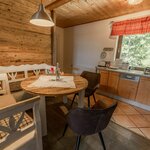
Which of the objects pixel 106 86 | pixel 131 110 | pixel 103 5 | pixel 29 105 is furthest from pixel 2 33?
pixel 131 110

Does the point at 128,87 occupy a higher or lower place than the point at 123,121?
higher

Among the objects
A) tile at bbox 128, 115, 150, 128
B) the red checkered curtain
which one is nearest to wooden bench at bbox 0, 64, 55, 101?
tile at bbox 128, 115, 150, 128

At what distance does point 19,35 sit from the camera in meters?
2.39

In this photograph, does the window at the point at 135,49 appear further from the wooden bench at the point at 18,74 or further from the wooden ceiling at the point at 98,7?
the wooden bench at the point at 18,74

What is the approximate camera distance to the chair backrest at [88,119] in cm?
95

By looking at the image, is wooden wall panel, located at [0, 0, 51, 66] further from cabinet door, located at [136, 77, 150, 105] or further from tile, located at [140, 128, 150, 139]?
tile, located at [140, 128, 150, 139]

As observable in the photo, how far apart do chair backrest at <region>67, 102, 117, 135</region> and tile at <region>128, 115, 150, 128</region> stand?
1277 mm

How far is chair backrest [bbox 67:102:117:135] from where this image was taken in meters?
0.95

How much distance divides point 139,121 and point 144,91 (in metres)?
0.73

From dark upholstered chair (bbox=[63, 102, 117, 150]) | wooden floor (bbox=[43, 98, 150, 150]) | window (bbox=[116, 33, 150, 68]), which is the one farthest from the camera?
window (bbox=[116, 33, 150, 68])

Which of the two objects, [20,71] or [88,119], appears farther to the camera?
[20,71]

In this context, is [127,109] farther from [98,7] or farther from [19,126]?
[98,7]

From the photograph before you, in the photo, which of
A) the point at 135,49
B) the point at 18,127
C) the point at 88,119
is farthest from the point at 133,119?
the point at 18,127

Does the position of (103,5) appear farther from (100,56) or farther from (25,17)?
(25,17)
